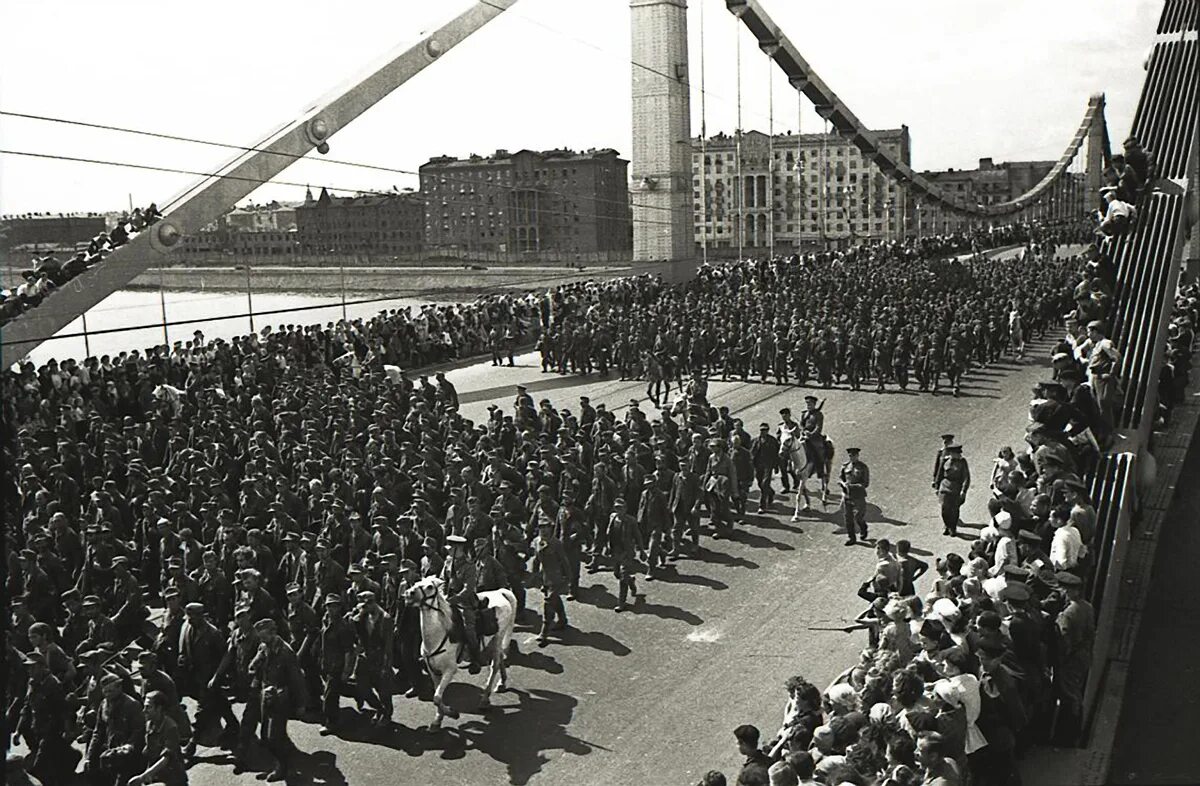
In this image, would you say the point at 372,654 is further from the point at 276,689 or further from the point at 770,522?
the point at 770,522

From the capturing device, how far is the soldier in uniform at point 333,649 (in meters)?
9.44

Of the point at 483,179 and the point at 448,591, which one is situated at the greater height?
the point at 483,179

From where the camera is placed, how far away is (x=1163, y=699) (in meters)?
9.85

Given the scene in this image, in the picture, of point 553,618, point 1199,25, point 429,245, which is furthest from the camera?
point 429,245

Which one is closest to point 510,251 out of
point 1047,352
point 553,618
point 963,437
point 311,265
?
point 311,265

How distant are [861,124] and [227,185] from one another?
4952 cm

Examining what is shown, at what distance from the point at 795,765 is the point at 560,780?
285 cm

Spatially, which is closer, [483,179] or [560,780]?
[560,780]

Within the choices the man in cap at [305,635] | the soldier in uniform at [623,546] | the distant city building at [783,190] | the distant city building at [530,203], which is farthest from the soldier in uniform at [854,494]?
the distant city building at [783,190]

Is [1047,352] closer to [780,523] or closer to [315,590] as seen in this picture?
[780,523]

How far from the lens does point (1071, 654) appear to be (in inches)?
346

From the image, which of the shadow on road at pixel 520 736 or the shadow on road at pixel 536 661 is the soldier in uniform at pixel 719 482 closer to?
the shadow on road at pixel 536 661

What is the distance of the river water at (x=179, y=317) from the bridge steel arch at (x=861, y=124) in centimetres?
2286

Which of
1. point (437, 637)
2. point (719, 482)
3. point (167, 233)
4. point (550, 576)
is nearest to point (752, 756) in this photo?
point (437, 637)
